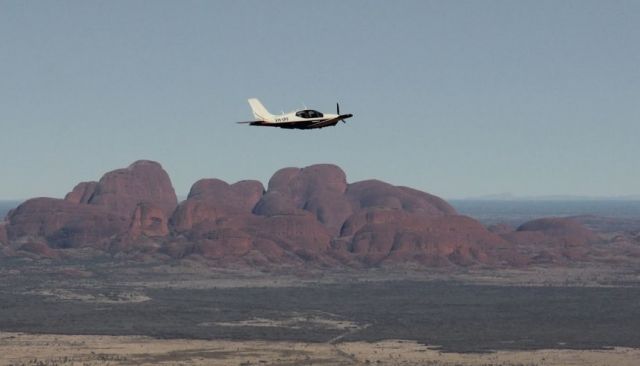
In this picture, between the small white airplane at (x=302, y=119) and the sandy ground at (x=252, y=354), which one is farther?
the sandy ground at (x=252, y=354)

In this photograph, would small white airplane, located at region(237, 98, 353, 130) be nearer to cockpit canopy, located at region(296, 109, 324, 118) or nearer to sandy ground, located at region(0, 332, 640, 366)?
cockpit canopy, located at region(296, 109, 324, 118)

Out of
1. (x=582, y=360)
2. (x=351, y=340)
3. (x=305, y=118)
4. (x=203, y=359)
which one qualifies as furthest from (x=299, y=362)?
(x=305, y=118)

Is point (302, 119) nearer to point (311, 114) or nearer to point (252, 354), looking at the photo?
point (311, 114)

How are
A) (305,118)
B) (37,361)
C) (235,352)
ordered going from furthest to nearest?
(235,352) → (37,361) → (305,118)

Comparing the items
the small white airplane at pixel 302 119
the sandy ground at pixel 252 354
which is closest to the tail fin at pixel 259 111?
the small white airplane at pixel 302 119

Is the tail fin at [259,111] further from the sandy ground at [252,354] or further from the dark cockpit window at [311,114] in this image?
the sandy ground at [252,354]

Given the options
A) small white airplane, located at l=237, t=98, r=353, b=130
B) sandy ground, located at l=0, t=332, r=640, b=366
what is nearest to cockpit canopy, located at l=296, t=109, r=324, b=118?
small white airplane, located at l=237, t=98, r=353, b=130

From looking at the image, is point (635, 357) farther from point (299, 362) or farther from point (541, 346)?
point (299, 362)
